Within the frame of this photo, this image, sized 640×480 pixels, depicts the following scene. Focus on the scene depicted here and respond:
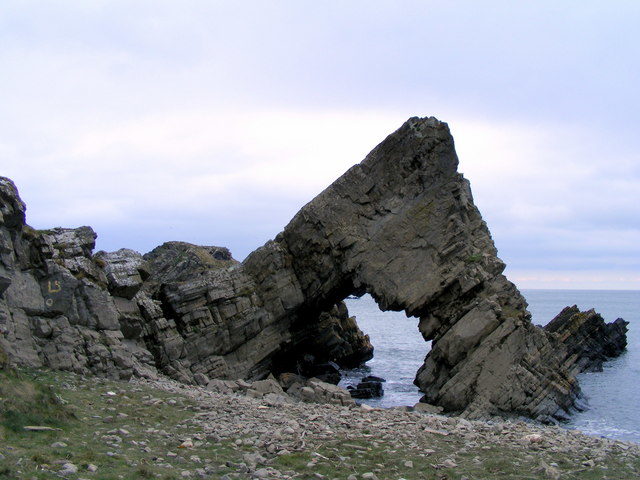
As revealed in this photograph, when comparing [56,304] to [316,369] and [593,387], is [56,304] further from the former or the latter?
[593,387]

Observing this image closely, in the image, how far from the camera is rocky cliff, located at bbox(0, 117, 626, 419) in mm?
29906

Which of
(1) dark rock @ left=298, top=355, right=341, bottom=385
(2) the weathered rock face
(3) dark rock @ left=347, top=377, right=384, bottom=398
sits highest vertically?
(2) the weathered rock face

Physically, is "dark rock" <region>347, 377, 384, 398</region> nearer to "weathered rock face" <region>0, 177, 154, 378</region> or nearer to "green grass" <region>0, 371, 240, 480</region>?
"weathered rock face" <region>0, 177, 154, 378</region>

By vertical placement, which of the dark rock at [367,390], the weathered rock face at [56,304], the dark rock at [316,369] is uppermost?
the weathered rock face at [56,304]

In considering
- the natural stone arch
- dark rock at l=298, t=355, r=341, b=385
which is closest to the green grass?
the natural stone arch

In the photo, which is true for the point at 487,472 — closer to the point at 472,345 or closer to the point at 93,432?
the point at 93,432

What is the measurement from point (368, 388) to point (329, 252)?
9.97 m

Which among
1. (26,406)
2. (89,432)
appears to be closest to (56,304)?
(26,406)

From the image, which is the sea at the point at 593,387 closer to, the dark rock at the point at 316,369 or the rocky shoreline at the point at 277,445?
the dark rock at the point at 316,369

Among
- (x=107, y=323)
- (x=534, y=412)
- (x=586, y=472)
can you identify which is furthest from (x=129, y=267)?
(x=586, y=472)

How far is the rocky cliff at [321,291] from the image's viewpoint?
29.9 metres

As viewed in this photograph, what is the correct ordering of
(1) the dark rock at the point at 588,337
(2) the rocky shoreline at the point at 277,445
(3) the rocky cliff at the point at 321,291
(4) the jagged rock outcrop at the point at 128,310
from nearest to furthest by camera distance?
(2) the rocky shoreline at the point at 277,445
(4) the jagged rock outcrop at the point at 128,310
(3) the rocky cliff at the point at 321,291
(1) the dark rock at the point at 588,337

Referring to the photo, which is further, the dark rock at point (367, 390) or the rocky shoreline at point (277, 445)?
the dark rock at point (367, 390)

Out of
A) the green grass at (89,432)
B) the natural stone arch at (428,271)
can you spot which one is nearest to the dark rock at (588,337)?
the natural stone arch at (428,271)
